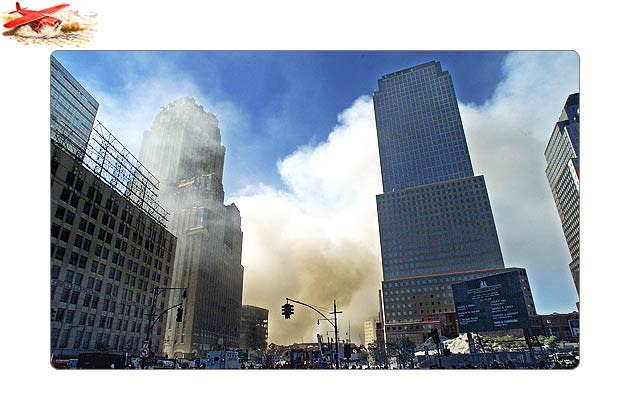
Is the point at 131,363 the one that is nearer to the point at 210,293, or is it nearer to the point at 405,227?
the point at 210,293

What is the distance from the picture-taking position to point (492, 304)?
3516 centimetres

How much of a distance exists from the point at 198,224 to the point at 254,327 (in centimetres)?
4457

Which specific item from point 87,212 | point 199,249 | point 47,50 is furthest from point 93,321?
point 199,249

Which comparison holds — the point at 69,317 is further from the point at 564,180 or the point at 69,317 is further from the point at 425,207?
the point at 425,207

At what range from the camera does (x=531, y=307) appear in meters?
81.5

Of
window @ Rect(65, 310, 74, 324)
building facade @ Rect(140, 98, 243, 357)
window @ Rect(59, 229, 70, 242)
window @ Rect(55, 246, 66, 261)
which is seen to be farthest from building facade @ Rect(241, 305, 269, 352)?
window @ Rect(59, 229, 70, 242)

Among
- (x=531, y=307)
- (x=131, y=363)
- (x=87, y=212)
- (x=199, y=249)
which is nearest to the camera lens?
(x=87, y=212)
